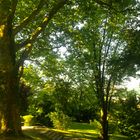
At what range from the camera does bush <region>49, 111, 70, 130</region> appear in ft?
112

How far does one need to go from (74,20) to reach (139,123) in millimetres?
9117

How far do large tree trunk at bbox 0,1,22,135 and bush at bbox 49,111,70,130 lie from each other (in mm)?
15924

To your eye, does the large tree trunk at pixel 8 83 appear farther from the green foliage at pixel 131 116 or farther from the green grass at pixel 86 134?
the green grass at pixel 86 134

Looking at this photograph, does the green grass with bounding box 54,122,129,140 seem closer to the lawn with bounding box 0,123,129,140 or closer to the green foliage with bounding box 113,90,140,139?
the lawn with bounding box 0,123,129,140

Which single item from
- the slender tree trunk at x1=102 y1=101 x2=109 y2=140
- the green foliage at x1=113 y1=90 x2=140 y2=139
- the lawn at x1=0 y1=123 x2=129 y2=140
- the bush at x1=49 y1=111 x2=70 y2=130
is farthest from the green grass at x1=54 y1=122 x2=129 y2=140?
the green foliage at x1=113 y1=90 x2=140 y2=139

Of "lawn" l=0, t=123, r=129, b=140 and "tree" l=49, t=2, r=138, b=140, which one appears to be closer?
"lawn" l=0, t=123, r=129, b=140

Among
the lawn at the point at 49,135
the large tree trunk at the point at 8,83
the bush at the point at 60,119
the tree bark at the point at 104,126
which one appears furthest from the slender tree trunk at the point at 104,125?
the large tree trunk at the point at 8,83

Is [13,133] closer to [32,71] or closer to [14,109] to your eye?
[14,109]

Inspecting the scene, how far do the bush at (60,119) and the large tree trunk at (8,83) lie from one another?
52.2ft

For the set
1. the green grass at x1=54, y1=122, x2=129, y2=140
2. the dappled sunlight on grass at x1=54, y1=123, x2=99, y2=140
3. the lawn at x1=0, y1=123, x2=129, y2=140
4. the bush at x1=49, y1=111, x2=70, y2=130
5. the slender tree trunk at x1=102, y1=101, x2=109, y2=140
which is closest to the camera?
the lawn at x1=0, y1=123, x2=129, y2=140

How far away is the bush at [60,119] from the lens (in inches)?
1347

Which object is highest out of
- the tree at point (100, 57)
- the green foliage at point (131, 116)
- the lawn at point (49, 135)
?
the tree at point (100, 57)

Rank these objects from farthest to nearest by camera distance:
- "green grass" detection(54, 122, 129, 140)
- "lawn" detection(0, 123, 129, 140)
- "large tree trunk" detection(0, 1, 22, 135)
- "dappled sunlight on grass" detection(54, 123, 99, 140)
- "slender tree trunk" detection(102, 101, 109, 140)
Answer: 1. "green grass" detection(54, 122, 129, 140)
2. "dappled sunlight on grass" detection(54, 123, 99, 140)
3. "slender tree trunk" detection(102, 101, 109, 140)
4. "lawn" detection(0, 123, 129, 140)
5. "large tree trunk" detection(0, 1, 22, 135)

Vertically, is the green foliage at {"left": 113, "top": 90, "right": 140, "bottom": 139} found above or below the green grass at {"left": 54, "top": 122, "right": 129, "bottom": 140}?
above
